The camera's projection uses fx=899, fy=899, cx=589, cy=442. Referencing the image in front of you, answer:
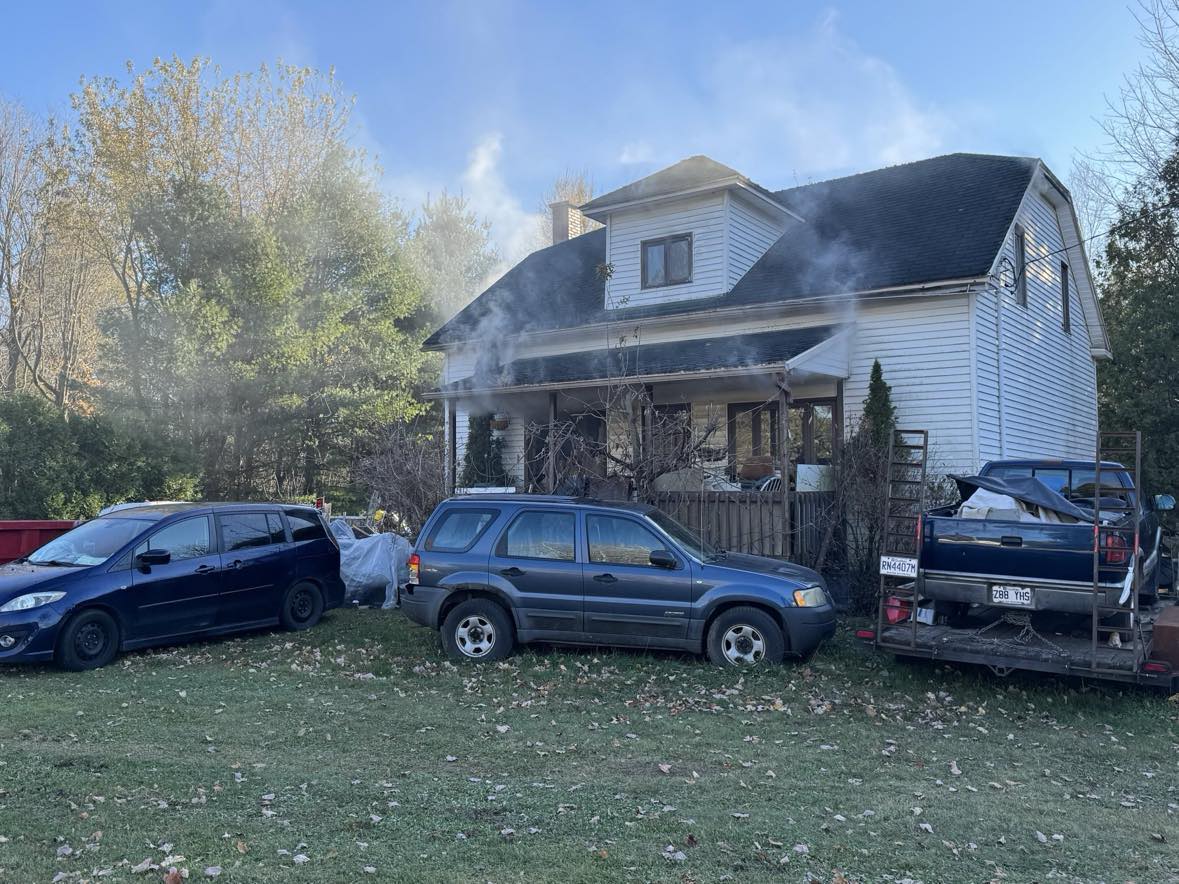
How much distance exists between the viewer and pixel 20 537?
11656 millimetres

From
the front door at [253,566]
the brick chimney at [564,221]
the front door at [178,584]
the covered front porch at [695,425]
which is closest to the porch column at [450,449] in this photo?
the covered front porch at [695,425]

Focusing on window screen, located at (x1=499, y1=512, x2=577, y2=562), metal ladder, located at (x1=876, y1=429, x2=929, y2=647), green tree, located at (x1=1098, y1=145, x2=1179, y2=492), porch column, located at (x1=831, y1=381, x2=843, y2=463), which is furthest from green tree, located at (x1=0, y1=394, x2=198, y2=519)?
green tree, located at (x1=1098, y1=145, x2=1179, y2=492)

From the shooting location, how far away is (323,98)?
91.0 ft

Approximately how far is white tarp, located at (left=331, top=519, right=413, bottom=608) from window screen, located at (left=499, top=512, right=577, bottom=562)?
4.18 metres

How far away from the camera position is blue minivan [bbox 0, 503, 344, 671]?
337 inches

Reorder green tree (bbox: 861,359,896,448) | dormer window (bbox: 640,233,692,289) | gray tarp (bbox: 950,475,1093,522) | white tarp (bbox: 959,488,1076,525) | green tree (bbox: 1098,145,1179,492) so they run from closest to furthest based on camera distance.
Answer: gray tarp (bbox: 950,475,1093,522) → white tarp (bbox: 959,488,1076,525) → green tree (bbox: 861,359,896,448) → dormer window (bbox: 640,233,692,289) → green tree (bbox: 1098,145,1179,492)

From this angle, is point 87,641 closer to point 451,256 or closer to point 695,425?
point 695,425

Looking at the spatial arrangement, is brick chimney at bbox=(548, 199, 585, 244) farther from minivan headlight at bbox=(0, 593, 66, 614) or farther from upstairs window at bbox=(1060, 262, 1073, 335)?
minivan headlight at bbox=(0, 593, 66, 614)

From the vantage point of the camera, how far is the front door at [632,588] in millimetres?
8580

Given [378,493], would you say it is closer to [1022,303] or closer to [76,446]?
[76,446]

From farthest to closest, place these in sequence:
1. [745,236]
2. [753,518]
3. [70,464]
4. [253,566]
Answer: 1. [745,236]
2. [70,464]
3. [753,518]
4. [253,566]

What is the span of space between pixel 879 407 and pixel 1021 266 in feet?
15.2

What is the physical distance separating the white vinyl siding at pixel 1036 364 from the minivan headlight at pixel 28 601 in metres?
12.8

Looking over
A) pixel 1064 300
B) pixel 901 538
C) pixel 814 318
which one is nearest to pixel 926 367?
pixel 814 318
